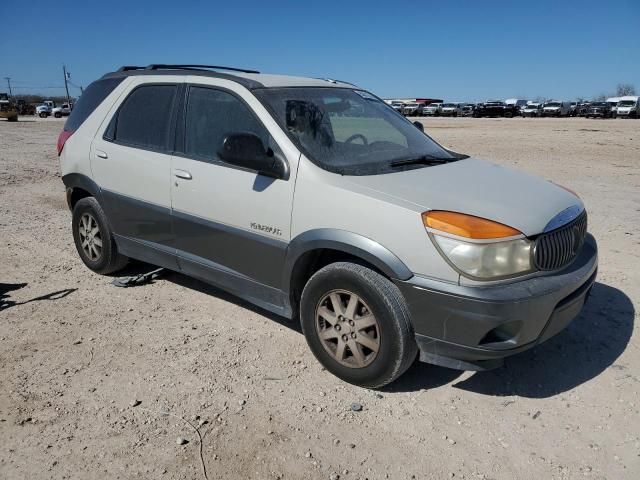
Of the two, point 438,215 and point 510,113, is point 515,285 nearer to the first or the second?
point 438,215

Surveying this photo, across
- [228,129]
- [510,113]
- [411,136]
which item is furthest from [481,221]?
[510,113]

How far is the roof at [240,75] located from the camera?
373 centimetres

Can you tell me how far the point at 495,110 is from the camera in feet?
174

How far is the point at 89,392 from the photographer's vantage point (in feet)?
10.3

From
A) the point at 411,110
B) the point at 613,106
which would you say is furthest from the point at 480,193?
the point at 411,110

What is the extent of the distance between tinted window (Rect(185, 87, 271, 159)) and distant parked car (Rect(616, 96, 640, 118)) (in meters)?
51.3

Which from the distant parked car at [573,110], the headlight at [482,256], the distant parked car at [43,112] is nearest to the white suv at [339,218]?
the headlight at [482,256]

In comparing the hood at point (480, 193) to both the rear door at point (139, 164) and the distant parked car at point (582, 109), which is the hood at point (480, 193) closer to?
the rear door at point (139, 164)

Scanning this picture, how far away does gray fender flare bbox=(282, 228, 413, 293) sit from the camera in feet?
9.32

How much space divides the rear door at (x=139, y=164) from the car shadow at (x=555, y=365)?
46.4 inches

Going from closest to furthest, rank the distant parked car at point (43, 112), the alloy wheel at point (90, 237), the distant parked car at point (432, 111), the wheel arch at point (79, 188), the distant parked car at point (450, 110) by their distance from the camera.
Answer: the wheel arch at point (79, 188)
the alloy wheel at point (90, 237)
the distant parked car at point (450, 110)
the distant parked car at point (432, 111)
the distant parked car at point (43, 112)

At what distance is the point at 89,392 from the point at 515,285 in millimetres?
2548

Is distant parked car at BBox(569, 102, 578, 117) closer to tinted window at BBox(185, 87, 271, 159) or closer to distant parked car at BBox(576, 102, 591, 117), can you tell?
distant parked car at BBox(576, 102, 591, 117)

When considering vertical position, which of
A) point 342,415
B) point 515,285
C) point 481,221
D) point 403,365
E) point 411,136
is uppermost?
point 411,136
